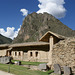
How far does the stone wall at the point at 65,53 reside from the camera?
9008mm

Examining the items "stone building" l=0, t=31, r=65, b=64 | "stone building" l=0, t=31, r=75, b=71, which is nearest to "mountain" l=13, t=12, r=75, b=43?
"stone building" l=0, t=31, r=65, b=64

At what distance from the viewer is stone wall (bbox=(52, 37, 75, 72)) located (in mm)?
9008

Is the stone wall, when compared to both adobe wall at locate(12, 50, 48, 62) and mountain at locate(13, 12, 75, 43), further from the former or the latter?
mountain at locate(13, 12, 75, 43)

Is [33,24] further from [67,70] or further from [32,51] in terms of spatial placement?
[67,70]

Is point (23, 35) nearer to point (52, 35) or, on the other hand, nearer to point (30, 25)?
point (30, 25)

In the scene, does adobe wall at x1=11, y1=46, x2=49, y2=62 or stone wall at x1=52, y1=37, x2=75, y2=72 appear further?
adobe wall at x1=11, y1=46, x2=49, y2=62

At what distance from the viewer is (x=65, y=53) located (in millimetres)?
9414

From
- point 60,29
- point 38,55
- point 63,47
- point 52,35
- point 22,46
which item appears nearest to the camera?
point 63,47

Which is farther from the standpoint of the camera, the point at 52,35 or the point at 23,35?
the point at 23,35

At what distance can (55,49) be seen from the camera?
1012 cm

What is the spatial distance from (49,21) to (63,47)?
376 feet

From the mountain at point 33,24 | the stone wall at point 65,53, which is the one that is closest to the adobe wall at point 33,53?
the stone wall at point 65,53

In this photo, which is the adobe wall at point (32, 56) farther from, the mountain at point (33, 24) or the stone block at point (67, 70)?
the mountain at point (33, 24)

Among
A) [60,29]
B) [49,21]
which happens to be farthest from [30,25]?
[60,29]
